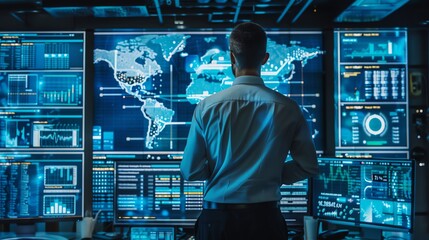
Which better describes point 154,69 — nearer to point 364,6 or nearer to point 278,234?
point 364,6

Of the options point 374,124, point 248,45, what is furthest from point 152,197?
point 374,124

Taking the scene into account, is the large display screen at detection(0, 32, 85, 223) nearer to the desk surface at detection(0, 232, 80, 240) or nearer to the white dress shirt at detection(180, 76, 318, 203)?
the desk surface at detection(0, 232, 80, 240)

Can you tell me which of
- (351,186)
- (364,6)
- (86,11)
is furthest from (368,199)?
(86,11)

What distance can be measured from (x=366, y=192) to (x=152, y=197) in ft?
3.99

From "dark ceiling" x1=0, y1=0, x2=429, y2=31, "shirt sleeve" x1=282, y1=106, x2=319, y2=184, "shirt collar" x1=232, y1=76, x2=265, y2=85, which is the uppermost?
"dark ceiling" x1=0, y1=0, x2=429, y2=31

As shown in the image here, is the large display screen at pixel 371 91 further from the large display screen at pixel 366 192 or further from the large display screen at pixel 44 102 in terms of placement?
the large display screen at pixel 44 102

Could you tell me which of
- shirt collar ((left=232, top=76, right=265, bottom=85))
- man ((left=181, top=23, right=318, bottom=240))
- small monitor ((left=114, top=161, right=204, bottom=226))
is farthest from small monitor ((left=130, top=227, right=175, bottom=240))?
shirt collar ((left=232, top=76, right=265, bottom=85))

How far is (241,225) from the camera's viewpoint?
1.69 metres

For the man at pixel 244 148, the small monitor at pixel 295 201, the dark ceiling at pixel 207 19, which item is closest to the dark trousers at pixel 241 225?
the man at pixel 244 148

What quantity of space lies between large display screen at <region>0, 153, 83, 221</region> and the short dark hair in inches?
65.3

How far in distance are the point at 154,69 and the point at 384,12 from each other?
57.2 inches

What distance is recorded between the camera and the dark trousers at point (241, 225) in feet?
5.54

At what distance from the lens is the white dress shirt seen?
5.55 ft

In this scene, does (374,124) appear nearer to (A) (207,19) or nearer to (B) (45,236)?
(A) (207,19)
